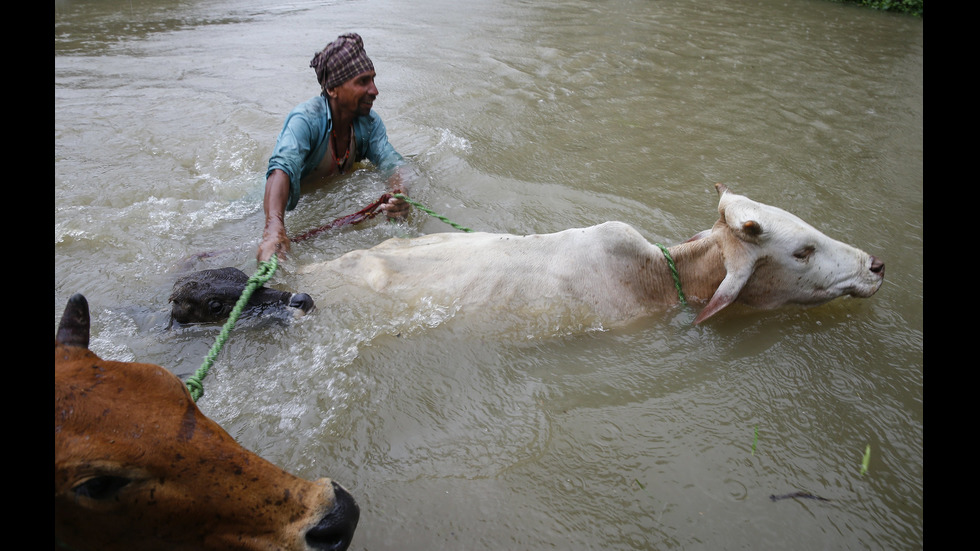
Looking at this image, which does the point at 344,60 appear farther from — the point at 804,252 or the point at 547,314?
the point at 804,252

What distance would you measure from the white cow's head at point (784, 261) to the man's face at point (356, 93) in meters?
2.85

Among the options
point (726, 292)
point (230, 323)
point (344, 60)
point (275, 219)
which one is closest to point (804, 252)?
point (726, 292)

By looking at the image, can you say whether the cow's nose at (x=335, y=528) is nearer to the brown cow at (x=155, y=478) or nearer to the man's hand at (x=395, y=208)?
the brown cow at (x=155, y=478)

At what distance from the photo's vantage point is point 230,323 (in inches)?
108

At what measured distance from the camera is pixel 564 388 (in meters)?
3.11

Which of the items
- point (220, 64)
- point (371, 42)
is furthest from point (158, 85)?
point (371, 42)

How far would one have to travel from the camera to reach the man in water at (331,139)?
13.8ft

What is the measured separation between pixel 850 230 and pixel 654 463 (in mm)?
3086

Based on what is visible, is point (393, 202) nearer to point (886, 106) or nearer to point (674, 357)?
point (674, 357)

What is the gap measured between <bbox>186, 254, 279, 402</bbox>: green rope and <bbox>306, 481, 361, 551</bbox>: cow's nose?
697 mm


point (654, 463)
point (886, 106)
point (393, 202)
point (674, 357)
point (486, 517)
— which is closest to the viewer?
point (486, 517)

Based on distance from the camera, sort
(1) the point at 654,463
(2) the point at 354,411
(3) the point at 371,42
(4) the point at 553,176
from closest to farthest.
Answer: (1) the point at 654,463 < (2) the point at 354,411 < (4) the point at 553,176 < (3) the point at 371,42

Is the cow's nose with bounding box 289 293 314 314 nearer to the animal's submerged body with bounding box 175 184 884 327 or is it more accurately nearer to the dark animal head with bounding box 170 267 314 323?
the dark animal head with bounding box 170 267 314 323

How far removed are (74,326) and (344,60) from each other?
3218 mm
